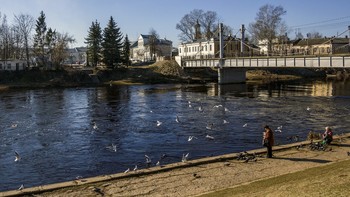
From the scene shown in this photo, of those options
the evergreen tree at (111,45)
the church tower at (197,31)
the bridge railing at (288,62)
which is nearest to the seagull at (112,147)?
the bridge railing at (288,62)

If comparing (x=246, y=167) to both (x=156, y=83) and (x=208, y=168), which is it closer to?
(x=208, y=168)

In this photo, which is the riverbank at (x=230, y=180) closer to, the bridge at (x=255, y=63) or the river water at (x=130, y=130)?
the river water at (x=130, y=130)

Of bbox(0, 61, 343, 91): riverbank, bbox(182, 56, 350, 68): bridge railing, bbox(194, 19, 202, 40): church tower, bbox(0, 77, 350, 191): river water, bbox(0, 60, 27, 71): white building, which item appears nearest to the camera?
bbox(0, 77, 350, 191): river water


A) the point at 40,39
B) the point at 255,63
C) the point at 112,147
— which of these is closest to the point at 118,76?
the point at 40,39

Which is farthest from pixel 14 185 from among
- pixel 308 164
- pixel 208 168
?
pixel 308 164

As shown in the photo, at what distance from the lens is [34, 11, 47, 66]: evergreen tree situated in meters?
112

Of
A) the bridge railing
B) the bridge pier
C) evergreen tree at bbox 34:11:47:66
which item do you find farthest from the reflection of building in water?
evergreen tree at bbox 34:11:47:66

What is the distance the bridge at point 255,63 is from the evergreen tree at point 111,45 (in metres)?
17.2

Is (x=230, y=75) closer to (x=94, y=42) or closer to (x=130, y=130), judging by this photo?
(x=94, y=42)

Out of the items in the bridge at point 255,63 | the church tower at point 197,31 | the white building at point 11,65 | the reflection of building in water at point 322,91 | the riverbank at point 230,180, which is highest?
the church tower at point 197,31

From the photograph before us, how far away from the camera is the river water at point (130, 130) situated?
2450cm

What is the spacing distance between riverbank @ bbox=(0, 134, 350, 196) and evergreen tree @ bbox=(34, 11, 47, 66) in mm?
95993

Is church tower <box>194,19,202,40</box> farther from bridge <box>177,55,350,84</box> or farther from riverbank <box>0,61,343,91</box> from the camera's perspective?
bridge <box>177,55,350,84</box>

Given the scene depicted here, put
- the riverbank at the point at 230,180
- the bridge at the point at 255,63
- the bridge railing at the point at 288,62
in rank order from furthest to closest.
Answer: the bridge at the point at 255,63, the bridge railing at the point at 288,62, the riverbank at the point at 230,180
